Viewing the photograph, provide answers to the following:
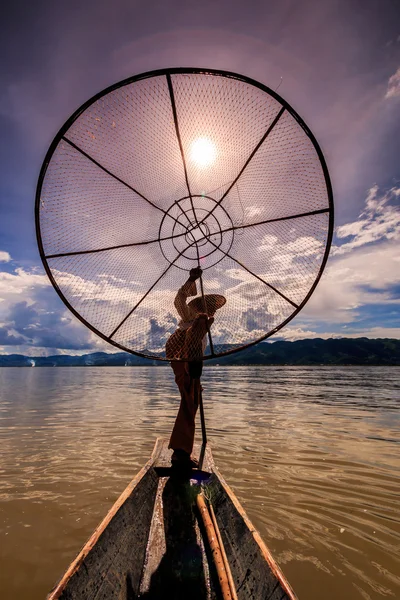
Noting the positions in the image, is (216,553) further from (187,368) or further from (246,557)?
(187,368)

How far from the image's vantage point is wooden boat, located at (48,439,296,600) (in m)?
1.95

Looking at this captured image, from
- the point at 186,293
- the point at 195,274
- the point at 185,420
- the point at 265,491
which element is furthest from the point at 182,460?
the point at 265,491

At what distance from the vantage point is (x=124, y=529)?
2.68 metres

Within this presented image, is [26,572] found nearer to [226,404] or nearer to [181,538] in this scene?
[181,538]

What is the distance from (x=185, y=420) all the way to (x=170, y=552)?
3.98 ft

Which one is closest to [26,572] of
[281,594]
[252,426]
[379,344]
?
[281,594]

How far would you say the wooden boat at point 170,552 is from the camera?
6.39ft

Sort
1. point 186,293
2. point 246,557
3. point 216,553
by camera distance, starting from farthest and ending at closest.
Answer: point 186,293 → point 246,557 → point 216,553

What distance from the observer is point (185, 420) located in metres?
3.58

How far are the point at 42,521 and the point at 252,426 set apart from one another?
7.38m

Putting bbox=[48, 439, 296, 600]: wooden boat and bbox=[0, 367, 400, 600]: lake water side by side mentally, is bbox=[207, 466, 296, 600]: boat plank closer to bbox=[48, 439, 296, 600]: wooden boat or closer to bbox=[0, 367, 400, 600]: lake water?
bbox=[48, 439, 296, 600]: wooden boat

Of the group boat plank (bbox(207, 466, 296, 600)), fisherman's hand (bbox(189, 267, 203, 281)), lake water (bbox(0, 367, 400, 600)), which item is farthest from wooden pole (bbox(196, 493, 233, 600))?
fisherman's hand (bbox(189, 267, 203, 281))

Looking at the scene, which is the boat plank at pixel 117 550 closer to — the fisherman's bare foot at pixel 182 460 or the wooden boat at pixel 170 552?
the wooden boat at pixel 170 552

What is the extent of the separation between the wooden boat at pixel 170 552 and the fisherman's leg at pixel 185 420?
46cm
